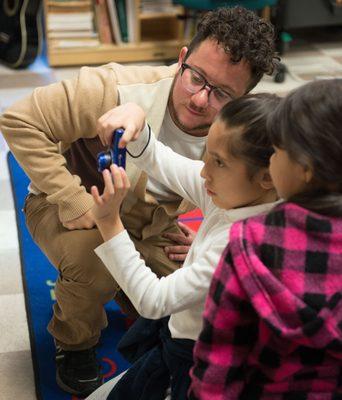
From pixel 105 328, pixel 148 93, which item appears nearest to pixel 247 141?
pixel 148 93

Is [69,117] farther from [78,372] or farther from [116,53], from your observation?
[116,53]

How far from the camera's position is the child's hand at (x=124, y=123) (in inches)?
49.3

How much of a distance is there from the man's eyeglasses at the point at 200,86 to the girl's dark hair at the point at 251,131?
1.26 feet

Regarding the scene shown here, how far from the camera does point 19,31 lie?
3.79 m

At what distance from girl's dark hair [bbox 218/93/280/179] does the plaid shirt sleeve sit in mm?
226

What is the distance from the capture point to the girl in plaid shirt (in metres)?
0.91

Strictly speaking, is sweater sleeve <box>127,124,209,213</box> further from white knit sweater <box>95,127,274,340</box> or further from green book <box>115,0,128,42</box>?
green book <box>115,0,128,42</box>

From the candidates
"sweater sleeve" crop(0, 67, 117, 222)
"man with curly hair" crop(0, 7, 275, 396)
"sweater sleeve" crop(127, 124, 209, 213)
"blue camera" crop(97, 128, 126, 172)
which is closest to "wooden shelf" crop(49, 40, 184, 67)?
"man with curly hair" crop(0, 7, 275, 396)

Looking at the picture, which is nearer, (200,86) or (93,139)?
(200,86)

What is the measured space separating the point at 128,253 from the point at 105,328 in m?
0.82

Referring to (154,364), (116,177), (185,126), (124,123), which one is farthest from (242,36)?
(154,364)

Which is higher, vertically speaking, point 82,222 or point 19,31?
point 82,222

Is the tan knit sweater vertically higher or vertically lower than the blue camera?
lower

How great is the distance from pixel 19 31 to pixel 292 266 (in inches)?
128
